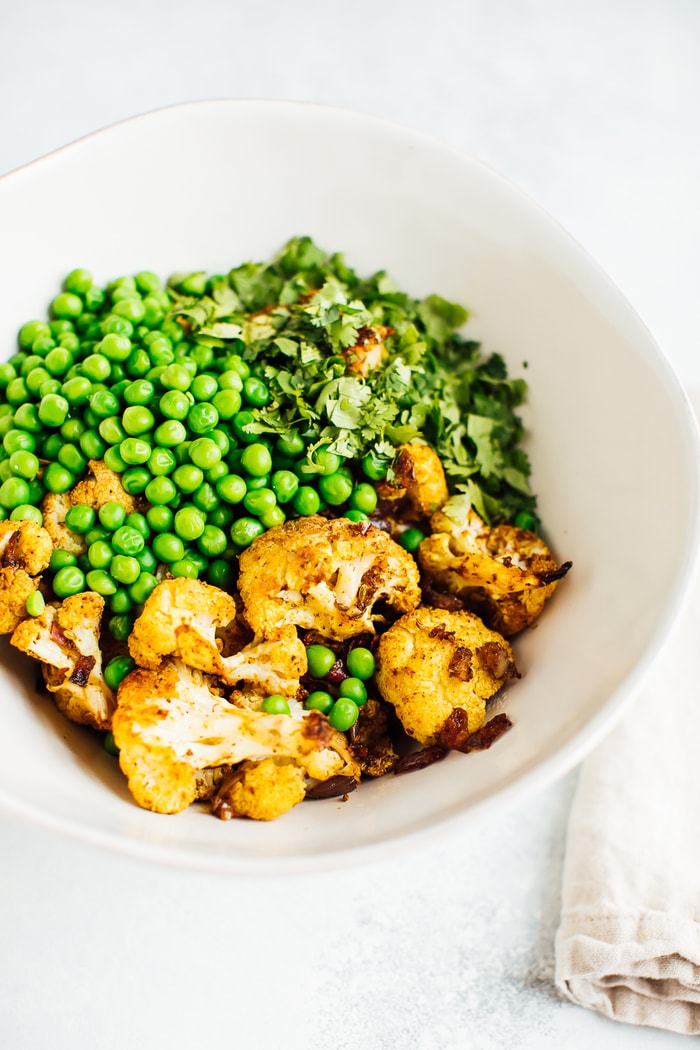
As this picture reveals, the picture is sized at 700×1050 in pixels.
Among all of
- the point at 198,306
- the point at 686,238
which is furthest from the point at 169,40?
the point at 686,238

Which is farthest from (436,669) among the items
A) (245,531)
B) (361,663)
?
(245,531)

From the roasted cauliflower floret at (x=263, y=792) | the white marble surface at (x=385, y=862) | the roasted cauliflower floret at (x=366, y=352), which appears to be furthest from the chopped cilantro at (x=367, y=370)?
the white marble surface at (x=385, y=862)

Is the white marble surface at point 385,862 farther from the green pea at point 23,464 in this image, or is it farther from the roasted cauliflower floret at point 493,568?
the green pea at point 23,464

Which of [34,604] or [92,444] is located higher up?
[92,444]

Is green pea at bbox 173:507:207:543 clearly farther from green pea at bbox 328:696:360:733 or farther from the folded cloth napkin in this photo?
the folded cloth napkin

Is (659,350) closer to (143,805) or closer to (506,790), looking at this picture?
(506,790)

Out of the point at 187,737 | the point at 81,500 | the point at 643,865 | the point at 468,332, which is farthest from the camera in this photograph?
the point at 468,332

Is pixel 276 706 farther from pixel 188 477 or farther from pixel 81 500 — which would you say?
pixel 81 500

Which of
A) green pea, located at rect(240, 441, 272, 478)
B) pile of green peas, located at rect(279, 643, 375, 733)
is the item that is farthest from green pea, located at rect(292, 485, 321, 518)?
pile of green peas, located at rect(279, 643, 375, 733)
